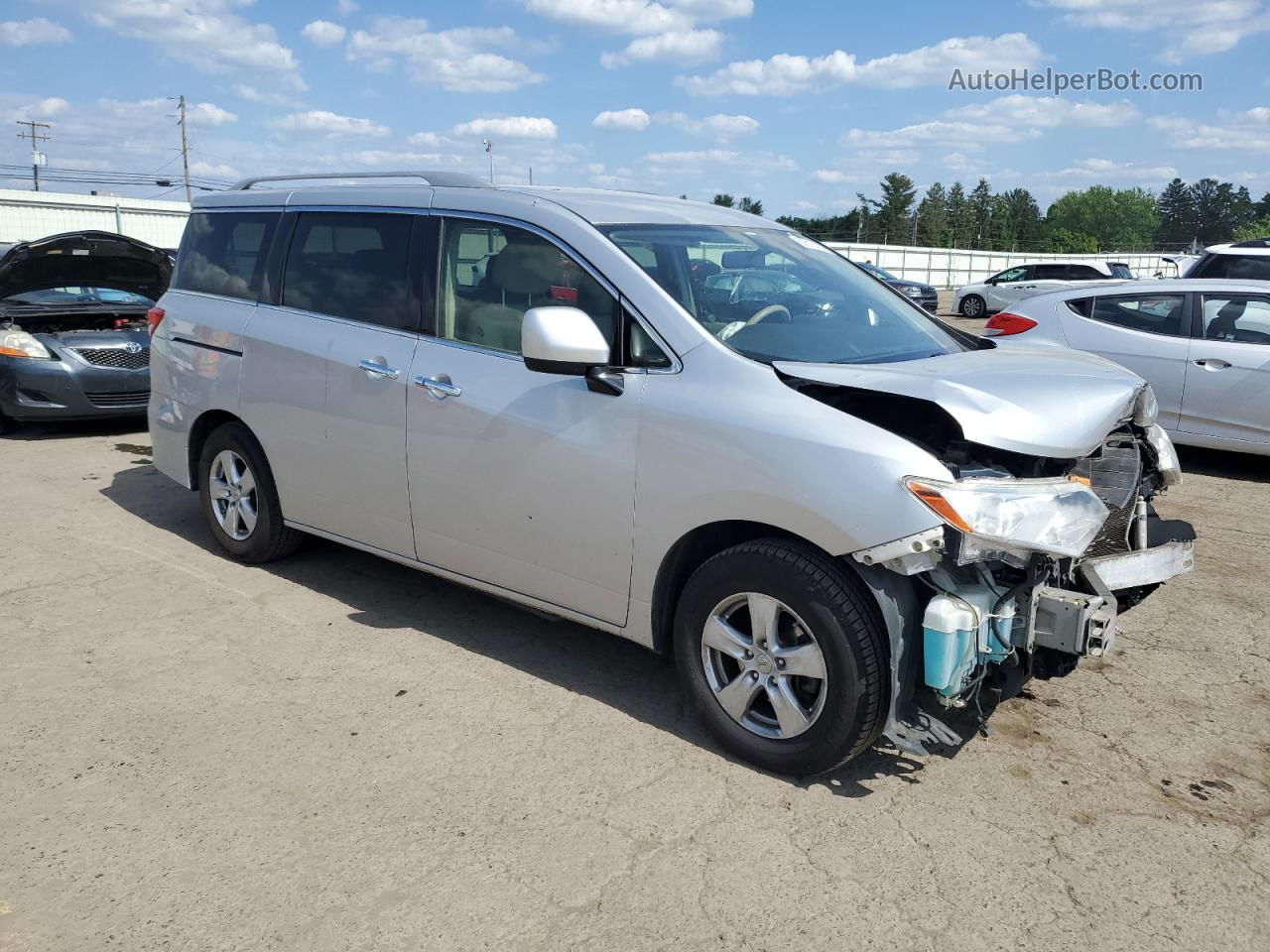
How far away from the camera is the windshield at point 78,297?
9.52 m

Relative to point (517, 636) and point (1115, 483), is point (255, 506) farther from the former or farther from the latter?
point (1115, 483)

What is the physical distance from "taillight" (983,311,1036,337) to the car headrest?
6085 mm

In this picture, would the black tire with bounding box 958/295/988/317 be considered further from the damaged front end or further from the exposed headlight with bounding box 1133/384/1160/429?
the damaged front end

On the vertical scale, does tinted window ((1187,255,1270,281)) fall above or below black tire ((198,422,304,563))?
above

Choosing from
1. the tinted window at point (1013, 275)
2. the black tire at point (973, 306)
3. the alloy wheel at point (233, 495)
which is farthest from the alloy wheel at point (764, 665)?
the tinted window at point (1013, 275)

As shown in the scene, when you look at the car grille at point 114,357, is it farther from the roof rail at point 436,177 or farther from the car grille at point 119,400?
the roof rail at point 436,177

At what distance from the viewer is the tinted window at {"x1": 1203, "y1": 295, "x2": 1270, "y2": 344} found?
7.87 metres

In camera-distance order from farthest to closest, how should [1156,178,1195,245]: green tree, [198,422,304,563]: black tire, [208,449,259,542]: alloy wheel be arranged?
[1156,178,1195,245]: green tree, [208,449,259,542]: alloy wheel, [198,422,304,563]: black tire

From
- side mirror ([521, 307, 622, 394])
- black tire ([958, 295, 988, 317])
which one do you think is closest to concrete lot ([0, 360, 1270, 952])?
side mirror ([521, 307, 622, 394])

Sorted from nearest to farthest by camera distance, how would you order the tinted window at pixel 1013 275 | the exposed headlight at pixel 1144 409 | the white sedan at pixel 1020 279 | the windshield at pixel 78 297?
the exposed headlight at pixel 1144 409 → the windshield at pixel 78 297 → the white sedan at pixel 1020 279 → the tinted window at pixel 1013 275

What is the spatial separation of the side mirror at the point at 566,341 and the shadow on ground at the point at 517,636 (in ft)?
4.14

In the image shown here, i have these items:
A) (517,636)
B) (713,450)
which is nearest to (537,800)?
(713,450)

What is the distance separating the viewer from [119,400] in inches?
363

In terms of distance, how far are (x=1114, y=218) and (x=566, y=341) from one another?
15485 centimetres
